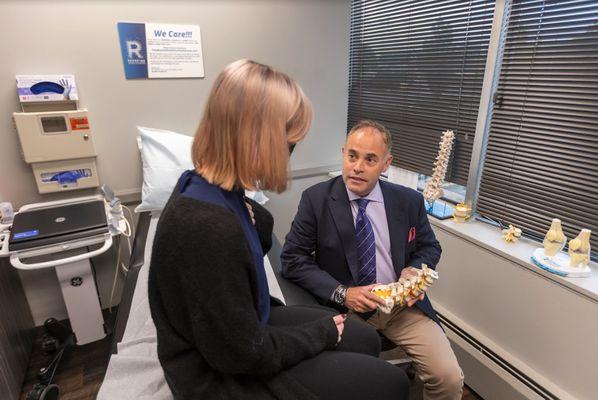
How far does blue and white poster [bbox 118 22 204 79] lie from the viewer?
191 cm

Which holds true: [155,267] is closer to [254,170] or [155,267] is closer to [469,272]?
[254,170]

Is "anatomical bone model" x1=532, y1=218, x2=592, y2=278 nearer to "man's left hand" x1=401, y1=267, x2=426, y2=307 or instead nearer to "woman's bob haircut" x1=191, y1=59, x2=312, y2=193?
"man's left hand" x1=401, y1=267, x2=426, y2=307

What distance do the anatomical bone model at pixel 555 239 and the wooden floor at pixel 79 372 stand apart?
0.82 meters

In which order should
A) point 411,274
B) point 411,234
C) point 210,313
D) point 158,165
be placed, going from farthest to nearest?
point 158,165, point 411,234, point 411,274, point 210,313

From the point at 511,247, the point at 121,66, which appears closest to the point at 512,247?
the point at 511,247

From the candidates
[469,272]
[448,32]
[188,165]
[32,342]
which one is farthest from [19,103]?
[469,272]

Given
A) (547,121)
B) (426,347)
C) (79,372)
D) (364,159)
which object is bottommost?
(79,372)

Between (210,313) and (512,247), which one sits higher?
(210,313)

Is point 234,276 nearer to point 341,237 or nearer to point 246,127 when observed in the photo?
point 246,127

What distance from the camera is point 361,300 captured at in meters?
1.28

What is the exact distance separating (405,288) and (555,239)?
0.61m

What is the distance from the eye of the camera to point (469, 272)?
1.64 meters

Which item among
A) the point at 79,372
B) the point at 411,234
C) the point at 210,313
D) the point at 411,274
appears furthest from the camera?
the point at 79,372

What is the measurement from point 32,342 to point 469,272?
241cm
